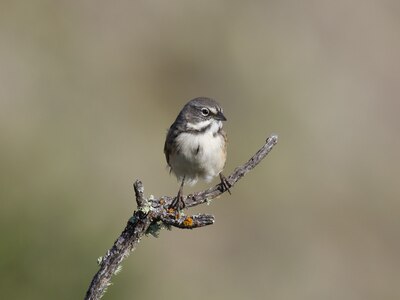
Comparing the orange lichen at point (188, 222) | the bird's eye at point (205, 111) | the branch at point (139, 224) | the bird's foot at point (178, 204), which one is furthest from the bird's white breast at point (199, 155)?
the orange lichen at point (188, 222)

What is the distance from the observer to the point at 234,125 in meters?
19.8

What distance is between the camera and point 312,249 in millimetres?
20734

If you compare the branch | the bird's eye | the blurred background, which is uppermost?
the blurred background

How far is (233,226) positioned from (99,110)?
371 cm

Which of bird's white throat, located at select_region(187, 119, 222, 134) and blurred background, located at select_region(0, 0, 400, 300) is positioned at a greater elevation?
blurred background, located at select_region(0, 0, 400, 300)

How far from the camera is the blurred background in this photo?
18062mm

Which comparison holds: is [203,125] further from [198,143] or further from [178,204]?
[178,204]

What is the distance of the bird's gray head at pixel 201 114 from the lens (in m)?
8.60

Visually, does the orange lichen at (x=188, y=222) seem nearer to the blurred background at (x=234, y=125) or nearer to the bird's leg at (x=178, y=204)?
the bird's leg at (x=178, y=204)

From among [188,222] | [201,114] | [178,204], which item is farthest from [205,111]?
[188,222]

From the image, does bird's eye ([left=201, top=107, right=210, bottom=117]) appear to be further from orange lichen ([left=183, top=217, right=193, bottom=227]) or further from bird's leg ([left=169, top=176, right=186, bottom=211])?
orange lichen ([left=183, top=217, right=193, bottom=227])

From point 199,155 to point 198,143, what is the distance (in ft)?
0.55

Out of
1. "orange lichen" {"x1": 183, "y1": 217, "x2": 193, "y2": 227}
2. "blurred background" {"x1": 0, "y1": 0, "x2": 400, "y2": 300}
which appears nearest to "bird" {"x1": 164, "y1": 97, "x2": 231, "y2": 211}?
"orange lichen" {"x1": 183, "y1": 217, "x2": 193, "y2": 227}

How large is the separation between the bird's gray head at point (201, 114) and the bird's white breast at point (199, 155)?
0.15 feet
